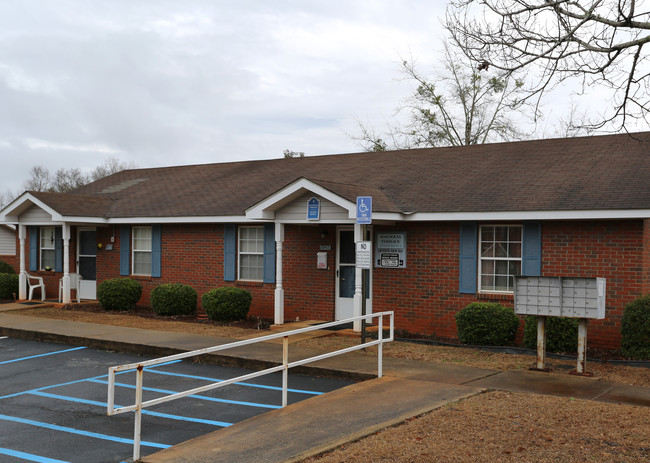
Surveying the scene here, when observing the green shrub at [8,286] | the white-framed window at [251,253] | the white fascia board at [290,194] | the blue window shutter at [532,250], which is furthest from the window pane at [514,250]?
the green shrub at [8,286]

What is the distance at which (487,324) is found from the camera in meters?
12.1

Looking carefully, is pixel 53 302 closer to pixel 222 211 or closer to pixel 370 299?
pixel 222 211

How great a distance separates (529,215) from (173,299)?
8811 mm

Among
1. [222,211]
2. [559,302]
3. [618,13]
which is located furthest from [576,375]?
[222,211]

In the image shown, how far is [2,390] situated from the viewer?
9.29 meters

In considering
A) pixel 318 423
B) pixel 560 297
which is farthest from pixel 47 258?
pixel 560 297

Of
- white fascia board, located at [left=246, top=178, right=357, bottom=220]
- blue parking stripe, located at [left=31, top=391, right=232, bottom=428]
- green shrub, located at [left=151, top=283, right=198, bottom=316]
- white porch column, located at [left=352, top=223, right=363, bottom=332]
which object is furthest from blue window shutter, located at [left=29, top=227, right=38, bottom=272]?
blue parking stripe, located at [left=31, top=391, right=232, bottom=428]

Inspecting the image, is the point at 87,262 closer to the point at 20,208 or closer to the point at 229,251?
the point at 20,208

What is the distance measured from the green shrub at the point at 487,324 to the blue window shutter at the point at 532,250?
3.18 feet

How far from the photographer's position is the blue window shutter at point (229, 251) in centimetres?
1662

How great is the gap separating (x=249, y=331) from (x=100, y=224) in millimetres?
7079

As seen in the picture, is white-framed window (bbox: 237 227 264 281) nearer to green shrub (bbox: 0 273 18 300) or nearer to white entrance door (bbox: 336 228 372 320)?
white entrance door (bbox: 336 228 372 320)

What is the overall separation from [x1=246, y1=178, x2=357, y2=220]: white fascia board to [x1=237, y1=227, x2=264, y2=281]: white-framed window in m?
2.10

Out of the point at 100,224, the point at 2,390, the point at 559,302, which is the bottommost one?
the point at 2,390
